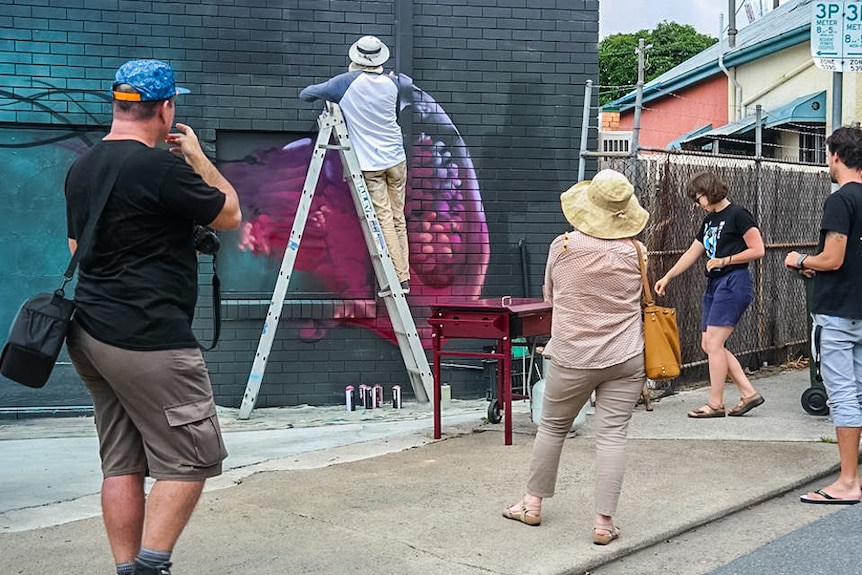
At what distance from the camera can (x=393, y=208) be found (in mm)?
8586

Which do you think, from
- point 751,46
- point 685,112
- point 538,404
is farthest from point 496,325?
point 685,112

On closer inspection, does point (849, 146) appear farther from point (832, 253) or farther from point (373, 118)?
point (373, 118)

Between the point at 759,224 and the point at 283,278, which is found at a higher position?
the point at 759,224

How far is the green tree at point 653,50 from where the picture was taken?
4528cm

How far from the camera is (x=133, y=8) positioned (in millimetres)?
8516

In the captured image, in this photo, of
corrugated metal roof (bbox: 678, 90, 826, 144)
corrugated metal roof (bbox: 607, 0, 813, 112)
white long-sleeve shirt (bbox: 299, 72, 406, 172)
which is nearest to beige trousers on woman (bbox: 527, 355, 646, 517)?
white long-sleeve shirt (bbox: 299, 72, 406, 172)

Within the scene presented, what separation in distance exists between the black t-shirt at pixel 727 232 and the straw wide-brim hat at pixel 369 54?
285cm

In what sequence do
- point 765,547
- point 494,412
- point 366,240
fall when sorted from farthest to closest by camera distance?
point 366,240
point 494,412
point 765,547

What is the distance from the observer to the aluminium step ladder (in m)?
8.19

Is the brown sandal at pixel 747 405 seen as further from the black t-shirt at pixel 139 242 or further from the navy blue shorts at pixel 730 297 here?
the black t-shirt at pixel 139 242

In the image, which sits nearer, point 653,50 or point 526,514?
point 526,514

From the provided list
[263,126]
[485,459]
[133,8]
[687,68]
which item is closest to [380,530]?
[485,459]

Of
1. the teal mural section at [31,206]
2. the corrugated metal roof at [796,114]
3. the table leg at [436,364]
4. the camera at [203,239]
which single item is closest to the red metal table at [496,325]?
the table leg at [436,364]

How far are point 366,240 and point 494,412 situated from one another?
1.79 m
